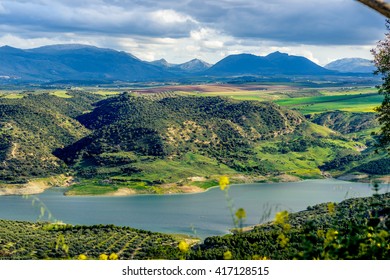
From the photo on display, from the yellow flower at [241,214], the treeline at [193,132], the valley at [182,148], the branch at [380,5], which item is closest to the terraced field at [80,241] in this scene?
the valley at [182,148]

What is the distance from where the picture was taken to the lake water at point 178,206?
75.6 m

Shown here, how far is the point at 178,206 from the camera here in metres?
90.4

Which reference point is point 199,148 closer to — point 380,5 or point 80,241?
point 80,241

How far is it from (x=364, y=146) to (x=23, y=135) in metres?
86.6

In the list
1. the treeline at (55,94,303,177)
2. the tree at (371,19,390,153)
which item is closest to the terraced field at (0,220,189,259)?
the tree at (371,19,390,153)

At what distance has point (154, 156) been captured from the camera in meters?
126

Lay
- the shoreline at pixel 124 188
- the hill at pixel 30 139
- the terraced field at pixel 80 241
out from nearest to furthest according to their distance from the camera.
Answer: the terraced field at pixel 80 241
the shoreline at pixel 124 188
the hill at pixel 30 139

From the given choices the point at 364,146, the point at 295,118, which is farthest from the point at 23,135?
the point at 364,146

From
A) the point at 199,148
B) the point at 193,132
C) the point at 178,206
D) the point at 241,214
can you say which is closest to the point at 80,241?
the point at 178,206

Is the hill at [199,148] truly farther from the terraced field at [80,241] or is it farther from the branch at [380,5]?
the branch at [380,5]

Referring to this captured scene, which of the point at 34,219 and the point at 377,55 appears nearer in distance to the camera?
the point at 377,55

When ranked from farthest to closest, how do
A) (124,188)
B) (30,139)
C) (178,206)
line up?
(30,139)
(124,188)
(178,206)

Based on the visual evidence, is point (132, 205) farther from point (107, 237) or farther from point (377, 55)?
point (377, 55)

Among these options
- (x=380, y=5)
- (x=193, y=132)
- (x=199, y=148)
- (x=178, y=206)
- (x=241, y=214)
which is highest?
(x=380, y=5)
